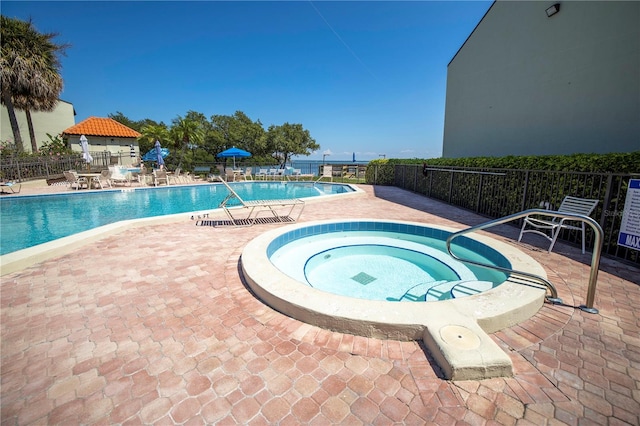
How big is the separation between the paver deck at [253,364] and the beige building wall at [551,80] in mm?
6076

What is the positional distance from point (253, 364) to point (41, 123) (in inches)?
1431

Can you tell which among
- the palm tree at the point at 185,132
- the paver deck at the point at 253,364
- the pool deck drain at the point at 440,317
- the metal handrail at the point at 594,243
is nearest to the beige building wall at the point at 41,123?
the palm tree at the point at 185,132

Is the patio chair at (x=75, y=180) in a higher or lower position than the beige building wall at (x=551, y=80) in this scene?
lower

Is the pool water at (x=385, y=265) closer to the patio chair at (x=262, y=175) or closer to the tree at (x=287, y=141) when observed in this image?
the patio chair at (x=262, y=175)

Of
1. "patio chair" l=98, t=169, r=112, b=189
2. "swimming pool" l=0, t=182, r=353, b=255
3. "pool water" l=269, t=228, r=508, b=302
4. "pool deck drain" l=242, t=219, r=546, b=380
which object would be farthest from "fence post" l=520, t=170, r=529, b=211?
"patio chair" l=98, t=169, r=112, b=189

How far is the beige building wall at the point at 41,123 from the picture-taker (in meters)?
21.9

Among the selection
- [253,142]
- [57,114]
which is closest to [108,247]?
[253,142]

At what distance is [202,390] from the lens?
5.99 ft

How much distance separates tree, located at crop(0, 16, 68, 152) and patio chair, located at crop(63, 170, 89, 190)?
7.51 metres

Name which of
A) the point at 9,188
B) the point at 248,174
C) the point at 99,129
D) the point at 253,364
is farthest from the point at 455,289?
the point at 99,129

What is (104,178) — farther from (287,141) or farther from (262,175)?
(287,141)

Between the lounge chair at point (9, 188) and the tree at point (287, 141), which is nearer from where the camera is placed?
the lounge chair at point (9, 188)

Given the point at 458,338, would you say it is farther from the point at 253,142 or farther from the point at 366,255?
the point at 253,142

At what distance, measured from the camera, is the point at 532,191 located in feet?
20.6
